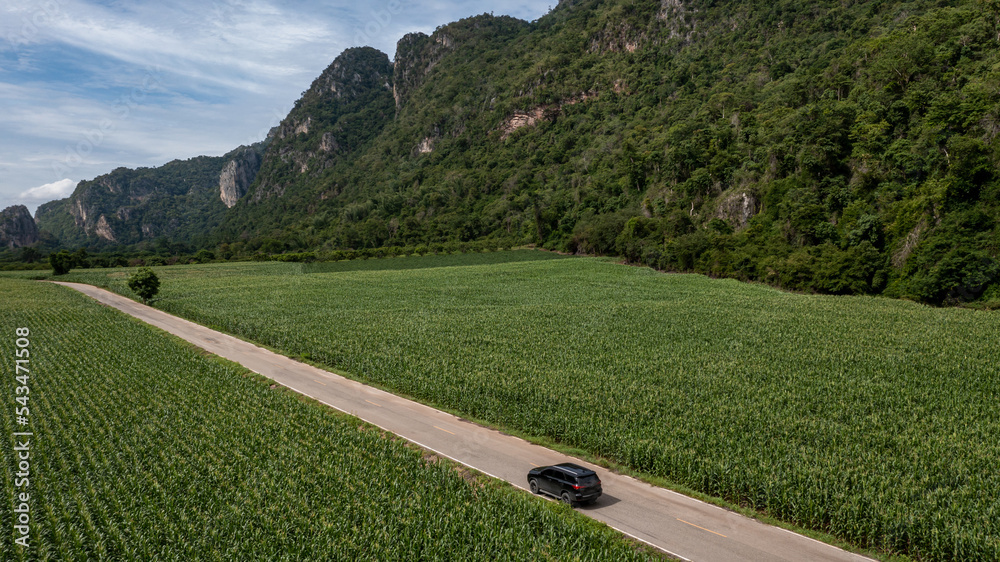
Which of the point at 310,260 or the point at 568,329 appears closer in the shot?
the point at 568,329

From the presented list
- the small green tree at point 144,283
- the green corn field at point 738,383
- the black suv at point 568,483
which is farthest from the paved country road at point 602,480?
the small green tree at point 144,283

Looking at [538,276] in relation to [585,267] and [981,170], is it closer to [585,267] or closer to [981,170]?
[585,267]

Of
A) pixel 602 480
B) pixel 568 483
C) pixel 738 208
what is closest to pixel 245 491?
pixel 568 483

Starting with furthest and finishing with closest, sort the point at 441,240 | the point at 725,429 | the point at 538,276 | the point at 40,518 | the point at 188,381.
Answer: the point at 441,240, the point at 538,276, the point at 188,381, the point at 725,429, the point at 40,518

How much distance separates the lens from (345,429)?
24.6 metres

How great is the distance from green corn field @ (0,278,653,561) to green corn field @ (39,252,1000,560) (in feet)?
22.1

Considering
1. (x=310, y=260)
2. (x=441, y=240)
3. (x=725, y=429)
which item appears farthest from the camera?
(x=441, y=240)

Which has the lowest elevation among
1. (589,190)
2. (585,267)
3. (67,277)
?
(585,267)

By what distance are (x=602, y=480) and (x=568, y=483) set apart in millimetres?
3581

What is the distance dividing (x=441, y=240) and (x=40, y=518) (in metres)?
161

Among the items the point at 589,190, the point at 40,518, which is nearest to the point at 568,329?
the point at 40,518

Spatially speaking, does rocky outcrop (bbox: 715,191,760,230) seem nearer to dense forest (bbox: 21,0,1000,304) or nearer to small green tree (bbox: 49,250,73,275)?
dense forest (bbox: 21,0,1000,304)

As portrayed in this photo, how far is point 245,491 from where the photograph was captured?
18312mm

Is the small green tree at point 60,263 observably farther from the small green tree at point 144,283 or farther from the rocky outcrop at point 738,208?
the rocky outcrop at point 738,208
